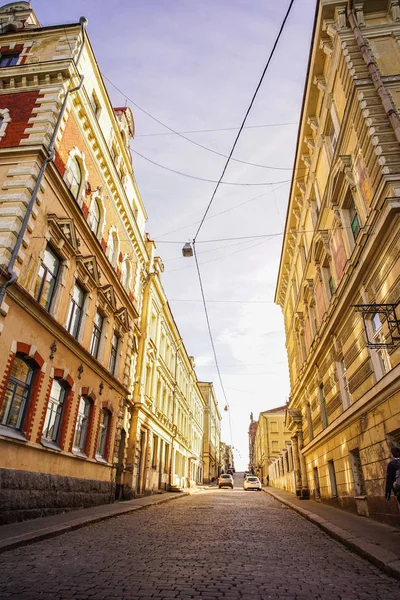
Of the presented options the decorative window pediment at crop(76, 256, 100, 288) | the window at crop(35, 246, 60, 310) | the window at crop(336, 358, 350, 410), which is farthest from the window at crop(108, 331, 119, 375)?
the window at crop(336, 358, 350, 410)

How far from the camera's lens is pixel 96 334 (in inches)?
621

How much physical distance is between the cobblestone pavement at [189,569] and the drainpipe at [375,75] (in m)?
9.43

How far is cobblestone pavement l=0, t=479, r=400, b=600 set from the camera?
404cm

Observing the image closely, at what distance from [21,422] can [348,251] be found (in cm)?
1082

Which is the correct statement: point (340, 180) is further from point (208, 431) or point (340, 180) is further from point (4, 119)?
point (208, 431)

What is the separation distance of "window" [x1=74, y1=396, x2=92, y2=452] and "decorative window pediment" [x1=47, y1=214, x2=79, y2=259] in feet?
17.4

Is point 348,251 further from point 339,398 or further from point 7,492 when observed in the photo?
point 7,492

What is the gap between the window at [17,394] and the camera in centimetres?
937

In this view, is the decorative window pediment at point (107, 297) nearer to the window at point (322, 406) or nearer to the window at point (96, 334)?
the window at point (96, 334)

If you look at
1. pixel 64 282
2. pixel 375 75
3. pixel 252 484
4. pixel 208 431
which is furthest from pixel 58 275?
pixel 208 431

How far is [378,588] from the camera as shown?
4.30 metres

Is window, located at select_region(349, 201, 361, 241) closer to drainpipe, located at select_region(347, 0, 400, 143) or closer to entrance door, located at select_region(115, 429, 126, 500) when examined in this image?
drainpipe, located at select_region(347, 0, 400, 143)

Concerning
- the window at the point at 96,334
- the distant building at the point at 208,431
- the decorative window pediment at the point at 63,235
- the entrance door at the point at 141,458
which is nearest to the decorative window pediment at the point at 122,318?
the window at the point at 96,334

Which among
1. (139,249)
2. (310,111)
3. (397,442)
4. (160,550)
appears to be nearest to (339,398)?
(397,442)
